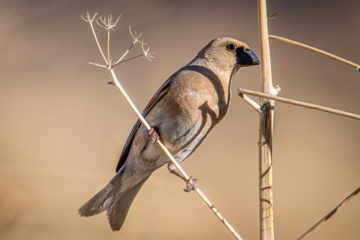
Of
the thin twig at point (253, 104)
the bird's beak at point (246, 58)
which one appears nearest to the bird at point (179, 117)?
the bird's beak at point (246, 58)

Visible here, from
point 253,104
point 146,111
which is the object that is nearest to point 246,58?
point 146,111

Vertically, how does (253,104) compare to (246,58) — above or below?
above

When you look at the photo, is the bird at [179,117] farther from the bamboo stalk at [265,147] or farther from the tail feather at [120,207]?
the bamboo stalk at [265,147]

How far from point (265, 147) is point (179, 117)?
2.73 feet

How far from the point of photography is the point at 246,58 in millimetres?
2021

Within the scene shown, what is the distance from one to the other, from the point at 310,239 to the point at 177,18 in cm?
174

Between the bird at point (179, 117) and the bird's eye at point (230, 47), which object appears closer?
the bird at point (179, 117)

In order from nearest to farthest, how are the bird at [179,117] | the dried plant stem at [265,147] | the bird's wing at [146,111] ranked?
the dried plant stem at [265,147] < the bird at [179,117] < the bird's wing at [146,111]

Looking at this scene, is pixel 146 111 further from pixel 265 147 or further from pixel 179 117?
pixel 265 147

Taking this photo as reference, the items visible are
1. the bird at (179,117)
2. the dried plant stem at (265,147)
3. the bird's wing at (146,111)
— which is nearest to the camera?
the dried plant stem at (265,147)

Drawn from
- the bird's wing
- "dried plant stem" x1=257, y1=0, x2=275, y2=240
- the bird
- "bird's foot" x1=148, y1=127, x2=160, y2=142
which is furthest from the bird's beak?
"dried plant stem" x1=257, y1=0, x2=275, y2=240

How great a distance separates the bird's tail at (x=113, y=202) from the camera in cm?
206

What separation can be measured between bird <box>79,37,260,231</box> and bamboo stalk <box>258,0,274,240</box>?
72cm

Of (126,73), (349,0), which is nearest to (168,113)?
(126,73)
